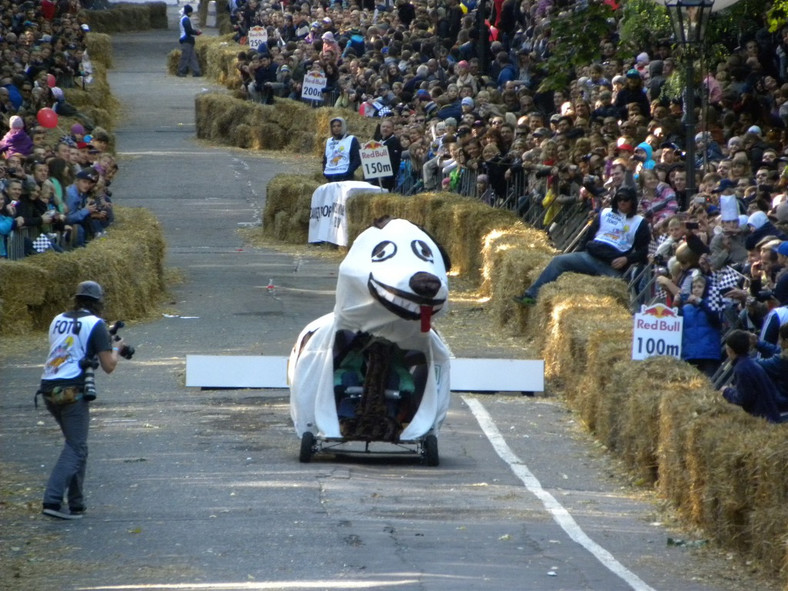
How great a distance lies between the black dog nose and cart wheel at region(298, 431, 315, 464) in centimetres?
169

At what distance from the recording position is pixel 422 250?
13.3 meters

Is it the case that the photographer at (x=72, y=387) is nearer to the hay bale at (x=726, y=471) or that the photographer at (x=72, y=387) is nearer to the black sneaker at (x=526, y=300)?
the hay bale at (x=726, y=471)

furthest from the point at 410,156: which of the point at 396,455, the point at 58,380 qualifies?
the point at 58,380

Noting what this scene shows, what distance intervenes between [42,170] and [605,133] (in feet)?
26.8

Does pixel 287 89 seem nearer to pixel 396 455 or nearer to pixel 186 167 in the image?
pixel 186 167

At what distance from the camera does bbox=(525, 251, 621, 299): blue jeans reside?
2062 cm

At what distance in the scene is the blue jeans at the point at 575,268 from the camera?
20.6 meters

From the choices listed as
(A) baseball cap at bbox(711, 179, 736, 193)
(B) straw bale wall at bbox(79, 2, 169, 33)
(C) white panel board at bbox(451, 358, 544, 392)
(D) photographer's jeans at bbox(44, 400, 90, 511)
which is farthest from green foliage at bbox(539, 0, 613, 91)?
(B) straw bale wall at bbox(79, 2, 169, 33)

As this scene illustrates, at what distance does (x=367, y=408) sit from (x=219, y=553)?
343cm

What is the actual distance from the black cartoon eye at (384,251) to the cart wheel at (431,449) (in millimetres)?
1627

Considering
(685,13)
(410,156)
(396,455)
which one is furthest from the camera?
(410,156)

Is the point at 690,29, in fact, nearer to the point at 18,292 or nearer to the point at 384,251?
the point at 384,251

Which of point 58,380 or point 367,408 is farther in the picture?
point 367,408

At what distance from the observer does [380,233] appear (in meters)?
13.6
